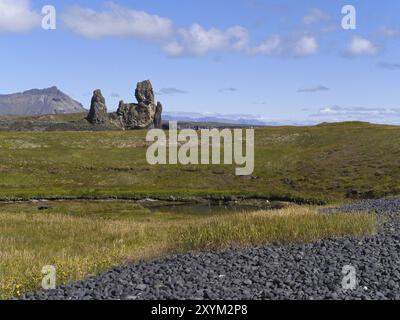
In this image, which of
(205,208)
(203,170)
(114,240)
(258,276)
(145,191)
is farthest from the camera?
(203,170)

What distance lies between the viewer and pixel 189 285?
14273 mm

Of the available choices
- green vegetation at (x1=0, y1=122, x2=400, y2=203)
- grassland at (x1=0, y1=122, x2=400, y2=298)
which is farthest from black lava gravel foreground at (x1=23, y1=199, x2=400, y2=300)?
green vegetation at (x1=0, y1=122, x2=400, y2=203)

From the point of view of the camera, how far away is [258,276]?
15172mm

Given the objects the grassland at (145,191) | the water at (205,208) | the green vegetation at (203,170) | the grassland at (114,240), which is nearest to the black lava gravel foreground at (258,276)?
the grassland at (114,240)

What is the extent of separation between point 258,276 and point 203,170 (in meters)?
71.0

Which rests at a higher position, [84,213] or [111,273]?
[111,273]

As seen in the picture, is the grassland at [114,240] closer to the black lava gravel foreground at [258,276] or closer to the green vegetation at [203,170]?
the black lava gravel foreground at [258,276]

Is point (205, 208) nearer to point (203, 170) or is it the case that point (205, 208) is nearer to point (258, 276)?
point (203, 170)

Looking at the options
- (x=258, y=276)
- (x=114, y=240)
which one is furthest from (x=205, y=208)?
(x=258, y=276)

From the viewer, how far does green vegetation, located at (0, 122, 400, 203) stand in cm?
6950

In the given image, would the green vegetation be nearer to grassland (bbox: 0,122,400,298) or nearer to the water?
grassland (bbox: 0,122,400,298)
